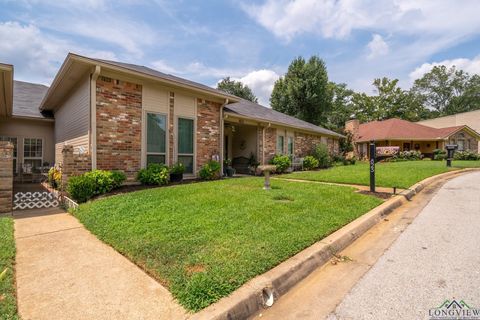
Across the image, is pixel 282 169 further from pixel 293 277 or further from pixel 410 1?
pixel 293 277

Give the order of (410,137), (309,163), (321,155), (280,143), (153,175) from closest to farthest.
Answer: (153,175), (280,143), (309,163), (321,155), (410,137)

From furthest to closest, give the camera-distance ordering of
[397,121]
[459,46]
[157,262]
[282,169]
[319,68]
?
[397,121] → [319,68] → [459,46] → [282,169] → [157,262]

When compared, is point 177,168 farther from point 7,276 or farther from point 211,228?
point 7,276

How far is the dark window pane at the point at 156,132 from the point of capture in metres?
7.91

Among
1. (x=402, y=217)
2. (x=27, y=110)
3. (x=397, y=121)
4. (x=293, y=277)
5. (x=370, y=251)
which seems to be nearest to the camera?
(x=293, y=277)

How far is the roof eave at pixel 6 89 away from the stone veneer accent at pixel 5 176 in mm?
1932

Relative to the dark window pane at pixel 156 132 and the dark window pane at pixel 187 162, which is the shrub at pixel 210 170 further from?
the dark window pane at pixel 156 132

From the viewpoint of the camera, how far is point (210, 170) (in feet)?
29.7

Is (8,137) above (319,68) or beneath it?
beneath

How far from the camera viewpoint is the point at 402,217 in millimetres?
5129

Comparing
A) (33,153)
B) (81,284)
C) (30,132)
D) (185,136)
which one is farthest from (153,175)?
(30,132)

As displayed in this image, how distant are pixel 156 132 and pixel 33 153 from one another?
7.73 m

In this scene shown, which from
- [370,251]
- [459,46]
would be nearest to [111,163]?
[370,251]

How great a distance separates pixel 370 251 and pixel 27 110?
587 inches
